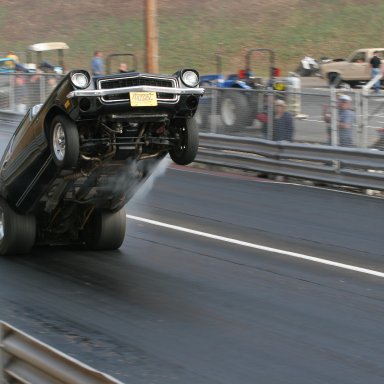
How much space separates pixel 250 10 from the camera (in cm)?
5531

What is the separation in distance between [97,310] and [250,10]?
49.2 m

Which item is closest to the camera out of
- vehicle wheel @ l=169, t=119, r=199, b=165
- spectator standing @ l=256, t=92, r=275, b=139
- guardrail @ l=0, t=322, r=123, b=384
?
guardrail @ l=0, t=322, r=123, b=384

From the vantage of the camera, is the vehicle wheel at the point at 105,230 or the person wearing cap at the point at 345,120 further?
the person wearing cap at the point at 345,120

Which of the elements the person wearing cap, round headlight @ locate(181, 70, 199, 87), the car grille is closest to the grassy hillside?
the person wearing cap

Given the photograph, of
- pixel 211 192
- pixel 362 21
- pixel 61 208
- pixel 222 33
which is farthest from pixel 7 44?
pixel 61 208

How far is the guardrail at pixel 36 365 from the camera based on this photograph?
166 inches

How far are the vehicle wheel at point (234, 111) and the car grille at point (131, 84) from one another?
8987 millimetres

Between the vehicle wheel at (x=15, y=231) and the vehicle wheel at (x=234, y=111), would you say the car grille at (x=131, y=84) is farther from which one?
the vehicle wheel at (x=234, y=111)

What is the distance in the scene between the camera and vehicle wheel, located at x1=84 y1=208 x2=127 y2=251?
10234mm

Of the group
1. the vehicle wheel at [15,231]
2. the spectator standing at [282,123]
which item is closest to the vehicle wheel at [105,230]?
the vehicle wheel at [15,231]

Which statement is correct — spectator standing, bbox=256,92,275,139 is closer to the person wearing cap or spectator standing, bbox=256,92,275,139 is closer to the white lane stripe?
the person wearing cap

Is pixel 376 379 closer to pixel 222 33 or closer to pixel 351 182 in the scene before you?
pixel 351 182

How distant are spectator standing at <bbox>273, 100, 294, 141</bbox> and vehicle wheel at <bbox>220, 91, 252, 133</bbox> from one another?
0.66m

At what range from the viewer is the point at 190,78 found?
874 centimetres
